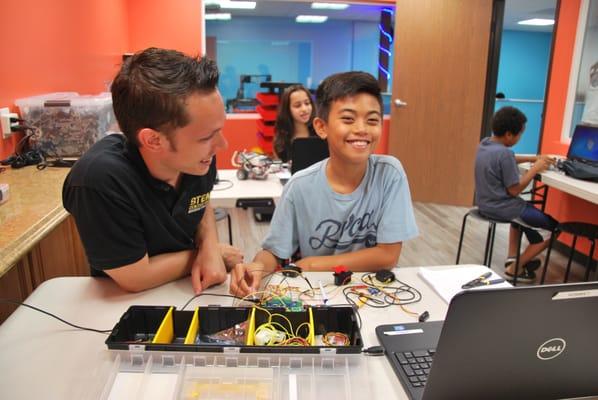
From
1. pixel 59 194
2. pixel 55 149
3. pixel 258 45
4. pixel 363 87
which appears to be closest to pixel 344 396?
pixel 363 87

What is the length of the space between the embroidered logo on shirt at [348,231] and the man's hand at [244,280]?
1.14 ft

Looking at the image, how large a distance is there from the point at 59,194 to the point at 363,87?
1143 mm

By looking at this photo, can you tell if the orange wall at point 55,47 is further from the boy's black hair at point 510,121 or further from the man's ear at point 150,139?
the boy's black hair at point 510,121

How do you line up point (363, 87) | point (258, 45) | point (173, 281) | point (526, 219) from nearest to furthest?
1. point (173, 281)
2. point (363, 87)
3. point (526, 219)
4. point (258, 45)

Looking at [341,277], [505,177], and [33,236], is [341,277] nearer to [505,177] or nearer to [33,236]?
[33,236]

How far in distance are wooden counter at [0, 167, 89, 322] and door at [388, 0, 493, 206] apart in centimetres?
345

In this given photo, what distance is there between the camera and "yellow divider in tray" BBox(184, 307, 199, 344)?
0.91m

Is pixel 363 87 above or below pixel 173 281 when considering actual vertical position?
above

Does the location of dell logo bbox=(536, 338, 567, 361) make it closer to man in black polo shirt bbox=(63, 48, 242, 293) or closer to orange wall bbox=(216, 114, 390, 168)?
man in black polo shirt bbox=(63, 48, 242, 293)

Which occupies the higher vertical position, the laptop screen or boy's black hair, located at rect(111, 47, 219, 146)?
boy's black hair, located at rect(111, 47, 219, 146)

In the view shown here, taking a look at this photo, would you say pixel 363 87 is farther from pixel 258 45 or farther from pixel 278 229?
pixel 258 45

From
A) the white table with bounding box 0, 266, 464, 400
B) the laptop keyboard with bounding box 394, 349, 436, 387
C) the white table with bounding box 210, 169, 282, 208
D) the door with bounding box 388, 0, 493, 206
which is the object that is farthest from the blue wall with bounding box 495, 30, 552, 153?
the laptop keyboard with bounding box 394, 349, 436, 387

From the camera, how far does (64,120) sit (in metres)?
2.36

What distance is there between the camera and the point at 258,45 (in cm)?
926
